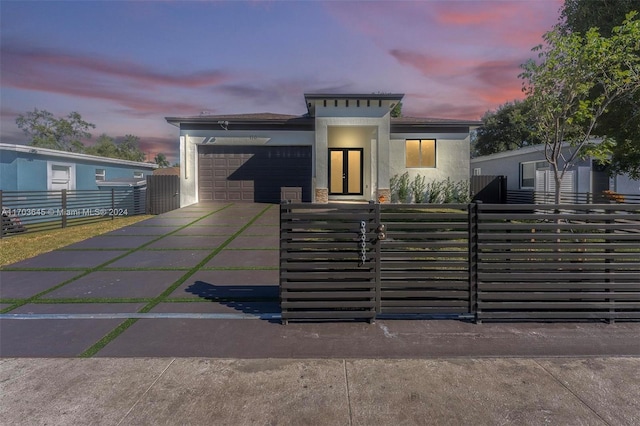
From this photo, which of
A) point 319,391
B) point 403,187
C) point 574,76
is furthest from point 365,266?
point 403,187

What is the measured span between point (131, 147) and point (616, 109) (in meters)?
63.5

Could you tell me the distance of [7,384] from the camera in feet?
9.10

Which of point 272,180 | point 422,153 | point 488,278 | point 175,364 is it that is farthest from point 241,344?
point 422,153

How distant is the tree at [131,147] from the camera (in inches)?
2114

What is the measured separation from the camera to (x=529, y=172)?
19.0 meters

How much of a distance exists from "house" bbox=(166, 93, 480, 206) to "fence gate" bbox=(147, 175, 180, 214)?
628 millimetres

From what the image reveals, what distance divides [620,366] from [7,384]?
5157 mm

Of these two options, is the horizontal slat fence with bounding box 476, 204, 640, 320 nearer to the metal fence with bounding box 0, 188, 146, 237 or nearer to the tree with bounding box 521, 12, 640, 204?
the tree with bounding box 521, 12, 640, 204

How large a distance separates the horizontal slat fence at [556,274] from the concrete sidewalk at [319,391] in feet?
2.69

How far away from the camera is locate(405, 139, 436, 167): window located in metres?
17.2

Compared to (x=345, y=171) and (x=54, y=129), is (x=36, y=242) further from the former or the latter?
(x=54, y=129)

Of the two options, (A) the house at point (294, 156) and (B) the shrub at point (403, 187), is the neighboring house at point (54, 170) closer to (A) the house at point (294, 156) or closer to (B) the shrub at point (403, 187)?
(A) the house at point (294, 156)

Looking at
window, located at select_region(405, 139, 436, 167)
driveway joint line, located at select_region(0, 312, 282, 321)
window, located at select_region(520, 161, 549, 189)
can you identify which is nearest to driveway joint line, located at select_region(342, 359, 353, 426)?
driveway joint line, located at select_region(0, 312, 282, 321)

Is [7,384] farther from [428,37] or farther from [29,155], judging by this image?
[29,155]
